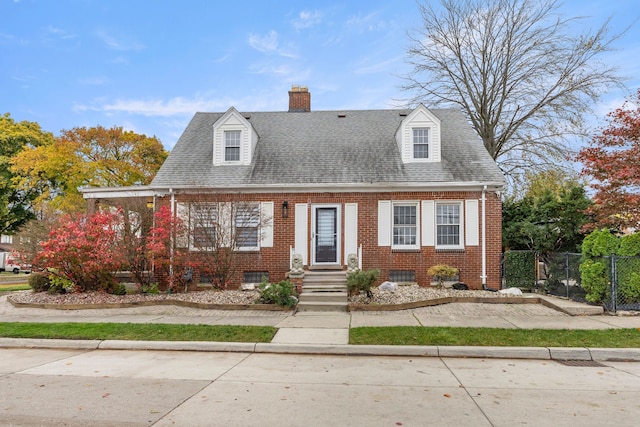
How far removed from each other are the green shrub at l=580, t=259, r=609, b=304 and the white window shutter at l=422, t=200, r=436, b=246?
448 centimetres

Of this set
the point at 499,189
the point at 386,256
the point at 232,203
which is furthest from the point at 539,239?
the point at 232,203

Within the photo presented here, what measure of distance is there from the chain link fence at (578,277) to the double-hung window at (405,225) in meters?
3.18

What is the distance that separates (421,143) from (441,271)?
4.79 m

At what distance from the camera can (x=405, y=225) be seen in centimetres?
1373

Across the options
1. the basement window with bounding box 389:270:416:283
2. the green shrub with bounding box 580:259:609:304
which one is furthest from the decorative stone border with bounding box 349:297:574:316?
the basement window with bounding box 389:270:416:283

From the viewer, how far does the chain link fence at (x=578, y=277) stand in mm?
9742

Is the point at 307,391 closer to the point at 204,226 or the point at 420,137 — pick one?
the point at 204,226

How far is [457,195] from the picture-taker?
44.5 feet

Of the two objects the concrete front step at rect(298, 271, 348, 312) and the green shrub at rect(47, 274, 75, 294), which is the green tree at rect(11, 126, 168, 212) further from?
the concrete front step at rect(298, 271, 348, 312)

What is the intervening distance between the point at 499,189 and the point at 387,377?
998 centimetres

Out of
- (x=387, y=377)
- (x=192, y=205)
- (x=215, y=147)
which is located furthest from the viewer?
(x=215, y=147)

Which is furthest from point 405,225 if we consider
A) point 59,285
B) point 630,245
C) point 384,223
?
point 59,285

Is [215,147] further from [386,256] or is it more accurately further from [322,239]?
[386,256]

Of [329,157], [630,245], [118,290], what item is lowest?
[118,290]
